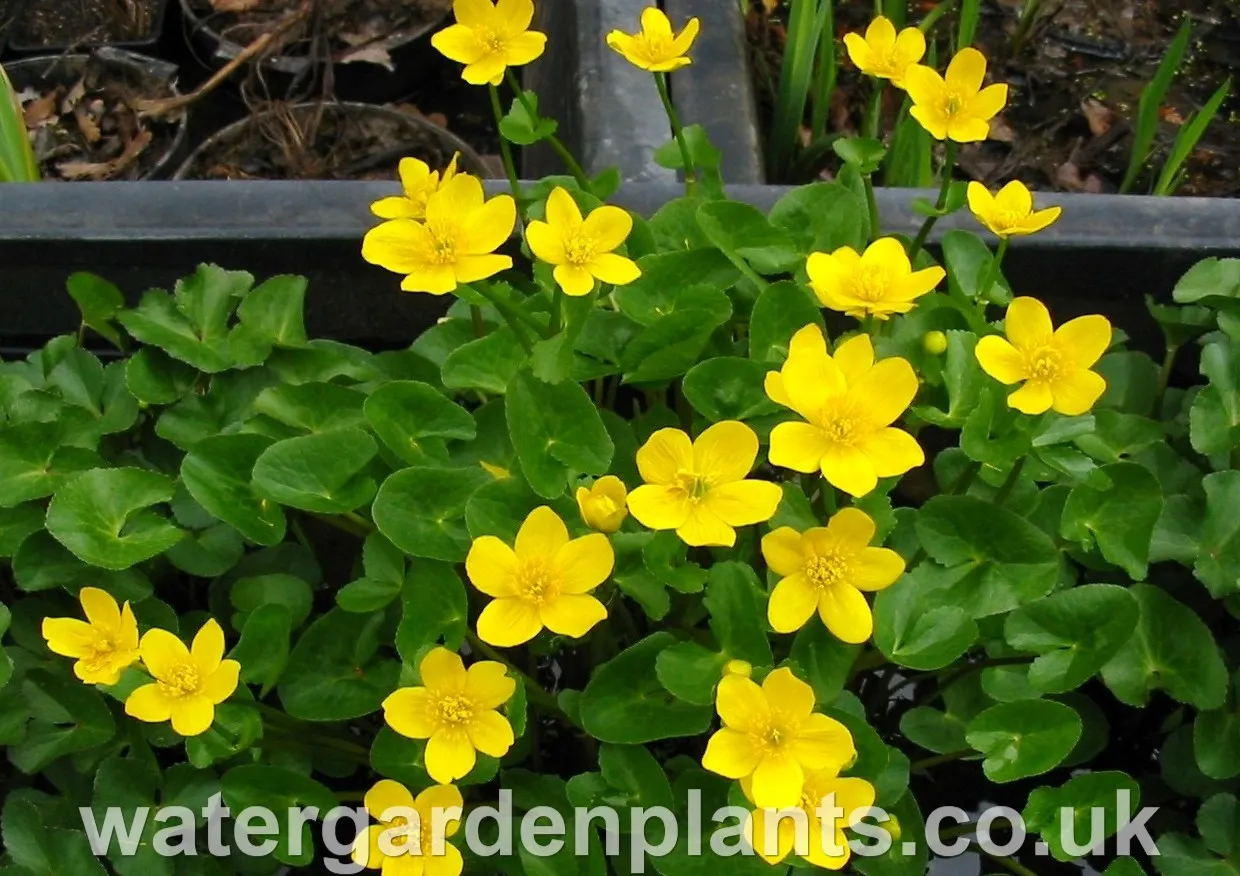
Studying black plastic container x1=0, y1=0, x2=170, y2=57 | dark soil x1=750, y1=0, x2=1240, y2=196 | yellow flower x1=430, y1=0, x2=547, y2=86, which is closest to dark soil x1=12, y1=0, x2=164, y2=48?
black plastic container x1=0, y1=0, x2=170, y2=57

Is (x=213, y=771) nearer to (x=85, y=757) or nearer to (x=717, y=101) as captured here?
(x=85, y=757)

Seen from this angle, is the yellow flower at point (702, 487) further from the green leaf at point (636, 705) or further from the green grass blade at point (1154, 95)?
the green grass blade at point (1154, 95)

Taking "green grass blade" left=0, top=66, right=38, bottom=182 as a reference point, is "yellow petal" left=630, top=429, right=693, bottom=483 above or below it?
above

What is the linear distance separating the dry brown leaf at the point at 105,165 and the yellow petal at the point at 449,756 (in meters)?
1.31

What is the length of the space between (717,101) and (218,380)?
670 mm

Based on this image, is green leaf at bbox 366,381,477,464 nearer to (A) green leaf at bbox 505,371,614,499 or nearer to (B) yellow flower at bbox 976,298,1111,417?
(A) green leaf at bbox 505,371,614,499

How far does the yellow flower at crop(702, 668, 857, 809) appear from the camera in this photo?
0.66m

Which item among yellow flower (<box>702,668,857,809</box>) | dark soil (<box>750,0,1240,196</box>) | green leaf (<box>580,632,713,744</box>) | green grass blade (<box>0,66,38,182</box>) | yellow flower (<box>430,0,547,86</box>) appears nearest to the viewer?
yellow flower (<box>702,668,857,809</box>)

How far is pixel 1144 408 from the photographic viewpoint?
3.41 ft

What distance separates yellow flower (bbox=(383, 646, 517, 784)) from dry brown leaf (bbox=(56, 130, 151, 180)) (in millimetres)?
1295

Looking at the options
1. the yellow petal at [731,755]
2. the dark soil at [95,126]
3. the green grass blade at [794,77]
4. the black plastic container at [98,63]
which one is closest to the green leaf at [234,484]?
the yellow petal at [731,755]

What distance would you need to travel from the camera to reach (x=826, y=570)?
715 millimetres

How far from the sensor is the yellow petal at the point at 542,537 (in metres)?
0.70

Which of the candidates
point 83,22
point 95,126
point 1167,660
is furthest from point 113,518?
point 83,22
